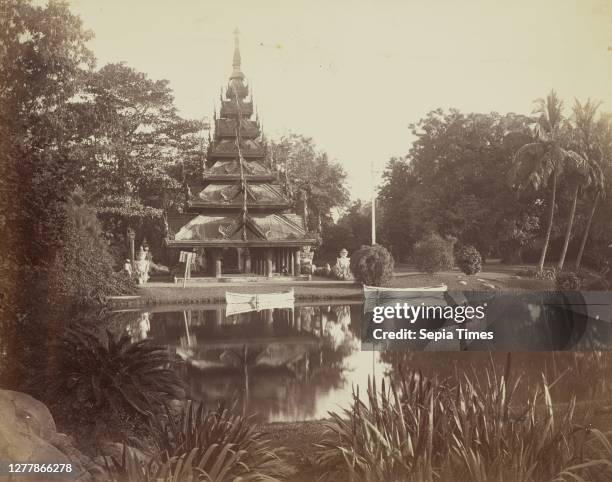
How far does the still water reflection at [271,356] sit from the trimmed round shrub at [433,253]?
3.35 ft

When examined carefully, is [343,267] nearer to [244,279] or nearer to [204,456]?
[244,279]

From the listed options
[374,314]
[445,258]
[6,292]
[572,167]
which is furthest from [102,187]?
[572,167]

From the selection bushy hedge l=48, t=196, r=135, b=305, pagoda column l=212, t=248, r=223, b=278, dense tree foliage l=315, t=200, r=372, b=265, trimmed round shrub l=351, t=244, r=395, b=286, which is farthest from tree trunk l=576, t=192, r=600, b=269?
bushy hedge l=48, t=196, r=135, b=305

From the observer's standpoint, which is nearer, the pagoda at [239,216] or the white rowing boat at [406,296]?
the white rowing boat at [406,296]

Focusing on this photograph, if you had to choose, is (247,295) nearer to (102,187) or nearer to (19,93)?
(102,187)

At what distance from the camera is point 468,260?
7.48 meters

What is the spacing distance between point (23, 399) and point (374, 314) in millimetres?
3848

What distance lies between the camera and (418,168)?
7762 millimetres

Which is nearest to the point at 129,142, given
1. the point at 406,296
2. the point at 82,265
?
the point at 82,265

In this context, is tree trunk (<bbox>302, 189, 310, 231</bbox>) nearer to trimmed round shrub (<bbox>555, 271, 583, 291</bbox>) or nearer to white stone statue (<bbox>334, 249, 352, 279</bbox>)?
white stone statue (<bbox>334, 249, 352, 279</bbox>)

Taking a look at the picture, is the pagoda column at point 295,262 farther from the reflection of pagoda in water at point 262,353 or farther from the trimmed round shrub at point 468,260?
the trimmed round shrub at point 468,260

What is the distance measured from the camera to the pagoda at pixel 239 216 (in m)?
8.13

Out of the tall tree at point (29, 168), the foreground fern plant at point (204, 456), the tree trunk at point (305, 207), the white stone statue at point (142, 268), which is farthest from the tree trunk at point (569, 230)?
the tall tree at point (29, 168)

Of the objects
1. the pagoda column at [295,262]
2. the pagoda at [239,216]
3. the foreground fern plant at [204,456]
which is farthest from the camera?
the pagoda column at [295,262]
